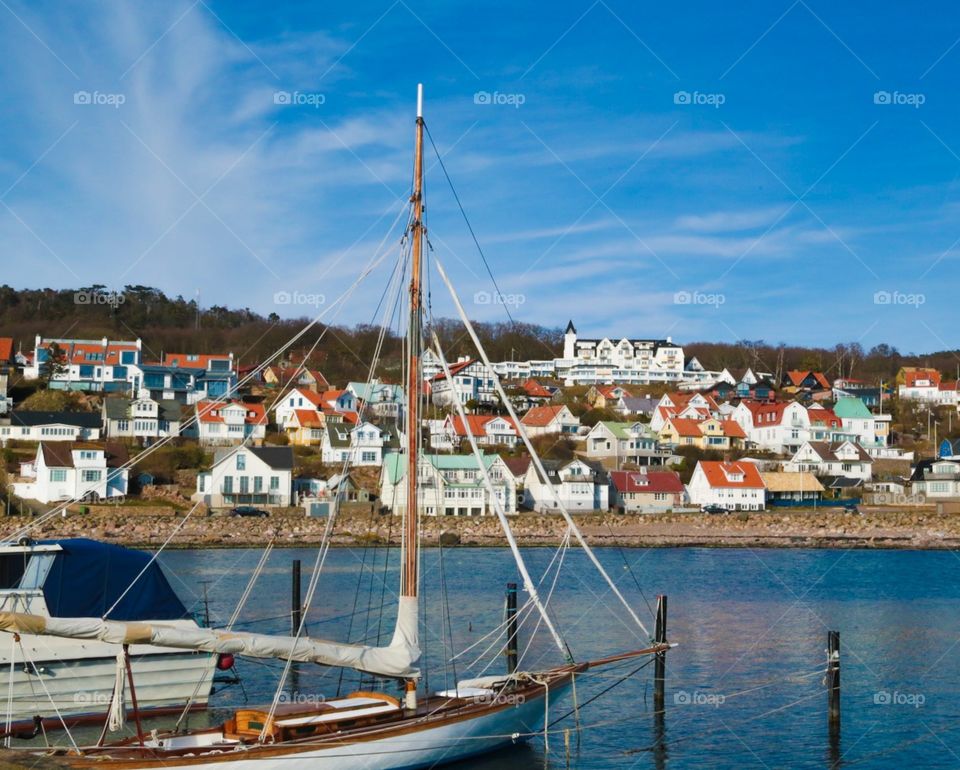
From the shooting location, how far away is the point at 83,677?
74.4 feet

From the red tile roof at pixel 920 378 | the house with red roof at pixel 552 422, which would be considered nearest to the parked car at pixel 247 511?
the house with red roof at pixel 552 422

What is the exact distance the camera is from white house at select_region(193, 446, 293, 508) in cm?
8112

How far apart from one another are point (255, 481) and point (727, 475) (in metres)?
38.2

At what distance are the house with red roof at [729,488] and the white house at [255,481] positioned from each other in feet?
110

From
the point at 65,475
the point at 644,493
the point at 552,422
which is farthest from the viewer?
the point at 552,422

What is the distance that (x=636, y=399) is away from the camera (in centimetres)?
13412

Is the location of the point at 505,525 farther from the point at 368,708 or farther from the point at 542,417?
the point at 542,417

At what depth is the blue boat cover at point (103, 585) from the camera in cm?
2302

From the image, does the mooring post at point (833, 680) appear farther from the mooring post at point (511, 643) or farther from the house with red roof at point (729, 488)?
the house with red roof at point (729, 488)

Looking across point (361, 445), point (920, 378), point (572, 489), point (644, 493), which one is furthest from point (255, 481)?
point (920, 378)

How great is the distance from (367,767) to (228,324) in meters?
153

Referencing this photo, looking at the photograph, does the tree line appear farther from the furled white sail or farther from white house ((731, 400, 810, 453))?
the furled white sail

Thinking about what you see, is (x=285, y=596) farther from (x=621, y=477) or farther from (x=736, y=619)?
(x=621, y=477)

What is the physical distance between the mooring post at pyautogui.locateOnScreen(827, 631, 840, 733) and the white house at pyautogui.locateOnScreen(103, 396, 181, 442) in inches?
3005
